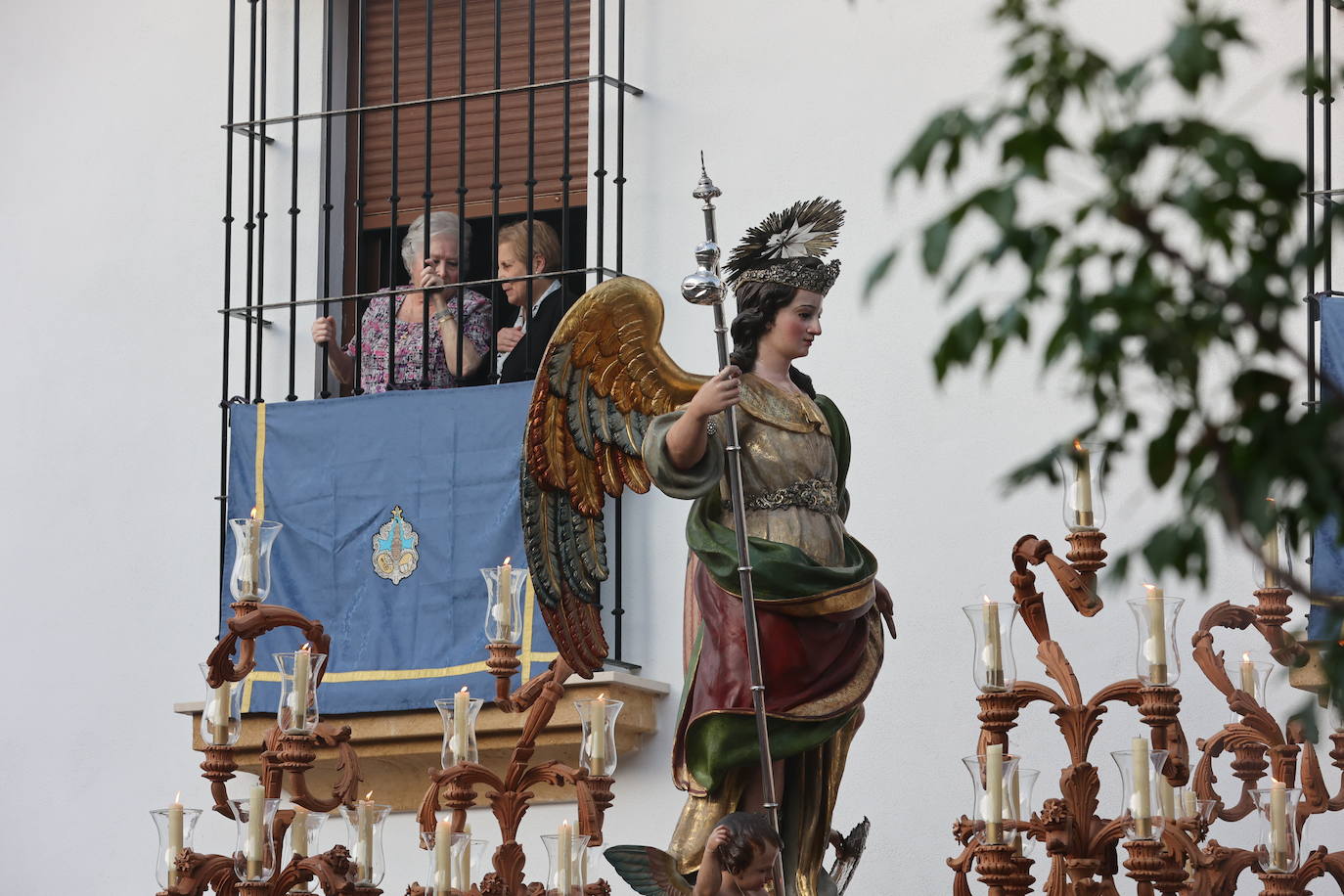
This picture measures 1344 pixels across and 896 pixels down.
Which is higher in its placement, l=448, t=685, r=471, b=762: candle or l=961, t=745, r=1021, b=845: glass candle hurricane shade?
l=448, t=685, r=471, b=762: candle

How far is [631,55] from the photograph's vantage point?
8.51 m

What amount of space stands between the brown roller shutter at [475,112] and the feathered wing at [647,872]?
3.31 meters

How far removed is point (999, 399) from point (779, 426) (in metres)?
1.86

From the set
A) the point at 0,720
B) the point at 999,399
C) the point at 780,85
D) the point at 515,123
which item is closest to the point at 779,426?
the point at 999,399

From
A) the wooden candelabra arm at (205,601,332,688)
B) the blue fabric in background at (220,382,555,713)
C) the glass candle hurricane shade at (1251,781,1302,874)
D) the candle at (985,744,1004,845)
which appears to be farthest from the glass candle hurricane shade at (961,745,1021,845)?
the blue fabric in background at (220,382,555,713)

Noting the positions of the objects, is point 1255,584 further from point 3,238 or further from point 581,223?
point 3,238

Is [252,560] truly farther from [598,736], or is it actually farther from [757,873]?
[757,873]

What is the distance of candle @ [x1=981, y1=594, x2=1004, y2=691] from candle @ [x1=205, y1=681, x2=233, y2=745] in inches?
70.5

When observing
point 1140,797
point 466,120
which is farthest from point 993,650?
point 466,120

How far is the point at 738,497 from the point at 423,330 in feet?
9.32

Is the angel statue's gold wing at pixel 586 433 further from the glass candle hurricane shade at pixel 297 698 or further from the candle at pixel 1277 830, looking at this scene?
the candle at pixel 1277 830

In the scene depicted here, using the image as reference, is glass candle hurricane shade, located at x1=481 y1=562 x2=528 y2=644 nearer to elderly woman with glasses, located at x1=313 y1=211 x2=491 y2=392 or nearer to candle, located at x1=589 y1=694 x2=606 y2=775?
candle, located at x1=589 y1=694 x2=606 y2=775

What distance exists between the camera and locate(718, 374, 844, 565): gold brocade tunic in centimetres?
605

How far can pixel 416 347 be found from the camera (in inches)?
336
